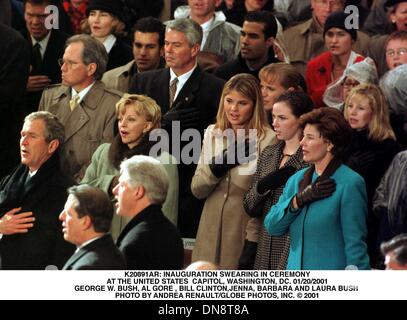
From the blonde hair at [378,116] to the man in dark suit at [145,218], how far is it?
1154 millimetres

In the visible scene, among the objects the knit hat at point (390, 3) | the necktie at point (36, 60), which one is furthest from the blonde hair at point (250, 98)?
the necktie at point (36, 60)

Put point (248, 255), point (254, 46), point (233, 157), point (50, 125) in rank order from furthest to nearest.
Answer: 1. point (254, 46)
2. point (50, 125)
3. point (233, 157)
4. point (248, 255)

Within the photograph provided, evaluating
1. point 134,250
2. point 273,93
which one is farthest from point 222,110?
point 134,250

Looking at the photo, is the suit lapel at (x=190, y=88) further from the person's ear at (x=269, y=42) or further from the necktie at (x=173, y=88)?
the person's ear at (x=269, y=42)

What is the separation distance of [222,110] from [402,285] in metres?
1.41

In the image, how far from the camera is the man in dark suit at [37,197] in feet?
33.7

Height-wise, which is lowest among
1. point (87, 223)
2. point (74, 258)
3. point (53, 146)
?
point (74, 258)

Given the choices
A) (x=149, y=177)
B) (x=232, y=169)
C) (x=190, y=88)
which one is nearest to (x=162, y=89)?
(x=190, y=88)

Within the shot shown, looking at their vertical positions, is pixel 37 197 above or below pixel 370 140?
below

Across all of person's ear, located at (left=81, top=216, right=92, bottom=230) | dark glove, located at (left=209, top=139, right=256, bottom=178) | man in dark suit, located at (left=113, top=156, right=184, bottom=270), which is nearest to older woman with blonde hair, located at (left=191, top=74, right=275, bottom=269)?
dark glove, located at (left=209, top=139, right=256, bottom=178)

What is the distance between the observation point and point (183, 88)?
415 inches

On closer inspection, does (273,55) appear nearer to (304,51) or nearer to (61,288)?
(304,51)

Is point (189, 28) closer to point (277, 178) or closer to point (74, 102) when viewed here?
point (74, 102)

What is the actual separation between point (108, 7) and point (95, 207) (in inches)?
76.0
